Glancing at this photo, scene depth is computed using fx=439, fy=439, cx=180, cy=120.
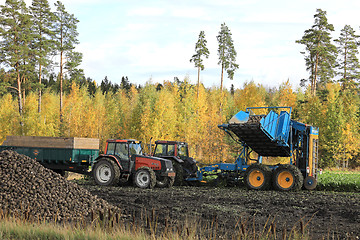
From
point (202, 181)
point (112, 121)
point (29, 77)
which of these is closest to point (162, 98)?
point (112, 121)

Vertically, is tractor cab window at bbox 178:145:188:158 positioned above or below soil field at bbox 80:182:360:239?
above

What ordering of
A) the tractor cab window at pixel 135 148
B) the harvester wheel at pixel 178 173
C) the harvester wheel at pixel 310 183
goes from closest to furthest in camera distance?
the harvester wheel at pixel 310 183 → the tractor cab window at pixel 135 148 → the harvester wheel at pixel 178 173

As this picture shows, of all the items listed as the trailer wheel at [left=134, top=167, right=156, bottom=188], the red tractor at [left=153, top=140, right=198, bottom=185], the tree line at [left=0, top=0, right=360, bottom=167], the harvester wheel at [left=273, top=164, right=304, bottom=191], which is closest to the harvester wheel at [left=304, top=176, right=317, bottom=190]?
the harvester wheel at [left=273, top=164, right=304, bottom=191]

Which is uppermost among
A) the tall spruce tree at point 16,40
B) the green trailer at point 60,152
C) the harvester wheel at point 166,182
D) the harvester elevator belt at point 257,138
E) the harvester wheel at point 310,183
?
the tall spruce tree at point 16,40

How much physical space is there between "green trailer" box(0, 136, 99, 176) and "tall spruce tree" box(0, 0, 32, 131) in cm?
1956

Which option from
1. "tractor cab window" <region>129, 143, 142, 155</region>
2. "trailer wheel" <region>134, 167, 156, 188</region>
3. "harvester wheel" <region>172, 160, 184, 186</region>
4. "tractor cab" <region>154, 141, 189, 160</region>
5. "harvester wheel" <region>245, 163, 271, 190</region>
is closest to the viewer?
"harvester wheel" <region>245, 163, 271, 190</region>

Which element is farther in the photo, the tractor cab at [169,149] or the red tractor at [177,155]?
the tractor cab at [169,149]

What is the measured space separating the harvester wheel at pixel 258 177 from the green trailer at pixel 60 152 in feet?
23.6

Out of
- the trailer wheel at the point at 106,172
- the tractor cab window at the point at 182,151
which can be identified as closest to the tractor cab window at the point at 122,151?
the trailer wheel at the point at 106,172

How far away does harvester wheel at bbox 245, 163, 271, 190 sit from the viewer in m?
18.9

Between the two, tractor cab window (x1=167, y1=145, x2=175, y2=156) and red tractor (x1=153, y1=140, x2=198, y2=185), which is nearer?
red tractor (x1=153, y1=140, x2=198, y2=185)

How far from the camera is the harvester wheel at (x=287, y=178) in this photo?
18328 millimetres

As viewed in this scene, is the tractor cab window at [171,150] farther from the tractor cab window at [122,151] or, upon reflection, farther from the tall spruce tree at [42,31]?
the tall spruce tree at [42,31]

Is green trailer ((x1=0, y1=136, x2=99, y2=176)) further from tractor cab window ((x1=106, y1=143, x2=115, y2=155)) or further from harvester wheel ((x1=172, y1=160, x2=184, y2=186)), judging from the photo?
harvester wheel ((x1=172, y1=160, x2=184, y2=186))
